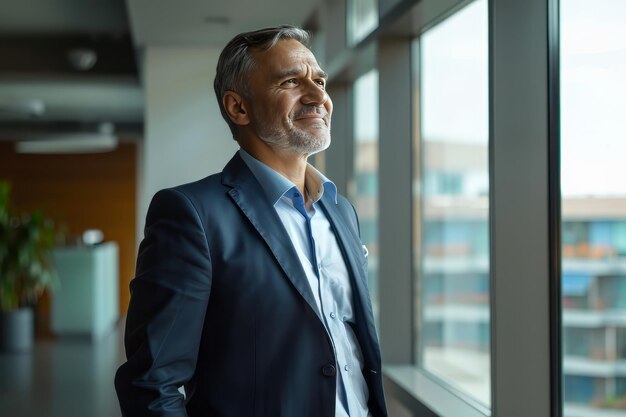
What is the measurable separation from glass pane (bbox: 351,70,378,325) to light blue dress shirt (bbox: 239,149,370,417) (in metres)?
2.99

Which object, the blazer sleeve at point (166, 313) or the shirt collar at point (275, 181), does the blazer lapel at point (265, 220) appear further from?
the blazer sleeve at point (166, 313)

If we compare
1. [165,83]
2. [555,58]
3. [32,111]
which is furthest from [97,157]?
[555,58]

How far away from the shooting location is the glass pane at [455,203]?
3.07 meters

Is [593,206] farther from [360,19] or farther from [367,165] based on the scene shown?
[367,165]

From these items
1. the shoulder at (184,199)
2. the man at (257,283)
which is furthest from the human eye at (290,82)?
the shoulder at (184,199)

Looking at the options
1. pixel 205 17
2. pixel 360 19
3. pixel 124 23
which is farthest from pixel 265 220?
pixel 124 23

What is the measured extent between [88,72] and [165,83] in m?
2.07

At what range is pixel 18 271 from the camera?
28.1ft

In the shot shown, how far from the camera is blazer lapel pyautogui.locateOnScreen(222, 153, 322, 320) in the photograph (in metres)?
1.47

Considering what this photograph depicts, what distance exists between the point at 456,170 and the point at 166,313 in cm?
220

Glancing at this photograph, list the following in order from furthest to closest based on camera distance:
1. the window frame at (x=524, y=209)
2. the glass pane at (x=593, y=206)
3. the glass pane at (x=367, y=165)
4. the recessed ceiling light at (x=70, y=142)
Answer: the recessed ceiling light at (x=70, y=142) → the glass pane at (x=367, y=165) → the window frame at (x=524, y=209) → the glass pane at (x=593, y=206)

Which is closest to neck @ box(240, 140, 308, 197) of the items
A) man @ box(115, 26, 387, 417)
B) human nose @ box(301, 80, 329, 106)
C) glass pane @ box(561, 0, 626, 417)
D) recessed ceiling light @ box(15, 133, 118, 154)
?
man @ box(115, 26, 387, 417)

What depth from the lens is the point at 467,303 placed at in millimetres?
3307

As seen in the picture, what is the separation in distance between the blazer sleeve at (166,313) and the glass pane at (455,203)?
174 centimetres
